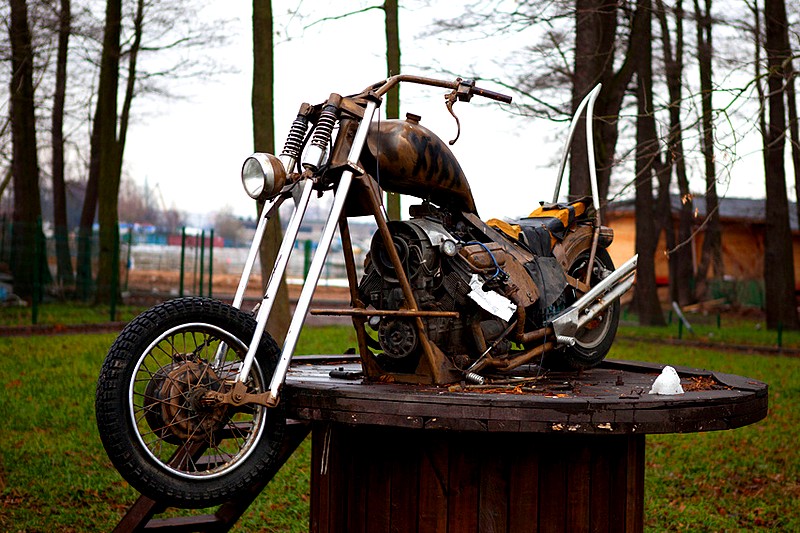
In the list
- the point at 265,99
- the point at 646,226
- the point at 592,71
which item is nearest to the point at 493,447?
the point at 265,99

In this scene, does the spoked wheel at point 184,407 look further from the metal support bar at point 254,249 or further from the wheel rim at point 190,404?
the metal support bar at point 254,249

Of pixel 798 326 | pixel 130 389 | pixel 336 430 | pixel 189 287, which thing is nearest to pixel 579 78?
pixel 336 430

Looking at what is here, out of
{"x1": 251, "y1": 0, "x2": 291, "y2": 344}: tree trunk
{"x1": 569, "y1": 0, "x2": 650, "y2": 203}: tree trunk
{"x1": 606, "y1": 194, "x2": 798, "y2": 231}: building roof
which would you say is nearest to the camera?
{"x1": 251, "y1": 0, "x2": 291, "y2": 344}: tree trunk

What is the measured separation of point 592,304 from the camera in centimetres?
511

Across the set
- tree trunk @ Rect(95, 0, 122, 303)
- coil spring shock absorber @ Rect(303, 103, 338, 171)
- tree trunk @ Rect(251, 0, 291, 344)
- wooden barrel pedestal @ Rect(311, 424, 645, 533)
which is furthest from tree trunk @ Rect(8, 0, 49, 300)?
wooden barrel pedestal @ Rect(311, 424, 645, 533)

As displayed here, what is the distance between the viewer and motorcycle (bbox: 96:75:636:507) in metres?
3.57

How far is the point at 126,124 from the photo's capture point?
22.1 metres

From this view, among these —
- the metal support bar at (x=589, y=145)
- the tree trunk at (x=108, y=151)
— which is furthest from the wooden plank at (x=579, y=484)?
the tree trunk at (x=108, y=151)

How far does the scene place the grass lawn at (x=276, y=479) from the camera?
260 inches

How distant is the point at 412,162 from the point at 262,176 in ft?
2.63

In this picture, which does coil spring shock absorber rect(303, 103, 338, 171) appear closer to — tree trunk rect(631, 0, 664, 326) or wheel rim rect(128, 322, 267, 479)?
wheel rim rect(128, 322, 267, 479)

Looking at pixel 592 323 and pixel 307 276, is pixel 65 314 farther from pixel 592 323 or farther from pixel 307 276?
pixel 307 276

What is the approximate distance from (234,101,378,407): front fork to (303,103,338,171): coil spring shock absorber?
0.11 metres

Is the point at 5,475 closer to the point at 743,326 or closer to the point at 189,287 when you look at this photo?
the point at 189,287
